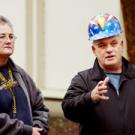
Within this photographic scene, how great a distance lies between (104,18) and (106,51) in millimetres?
248

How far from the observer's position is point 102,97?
3.88m

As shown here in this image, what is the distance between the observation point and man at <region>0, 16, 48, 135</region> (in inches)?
164

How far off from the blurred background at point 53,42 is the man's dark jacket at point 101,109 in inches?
115

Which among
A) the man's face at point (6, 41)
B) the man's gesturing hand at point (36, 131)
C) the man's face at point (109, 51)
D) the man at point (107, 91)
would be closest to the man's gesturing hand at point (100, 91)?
the man at point (107, 91)

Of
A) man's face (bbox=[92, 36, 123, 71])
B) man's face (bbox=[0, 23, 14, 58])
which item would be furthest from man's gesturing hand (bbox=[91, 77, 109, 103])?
man's face (bbox=[0, 23, 14, 58])

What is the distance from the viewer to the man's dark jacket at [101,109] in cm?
405

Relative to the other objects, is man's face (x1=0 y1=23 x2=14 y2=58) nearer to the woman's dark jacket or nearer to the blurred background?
the woman's dark jacket

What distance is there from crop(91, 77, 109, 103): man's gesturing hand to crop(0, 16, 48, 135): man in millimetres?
572

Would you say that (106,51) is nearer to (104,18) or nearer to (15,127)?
(104,18)

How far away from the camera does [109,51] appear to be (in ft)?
13.4

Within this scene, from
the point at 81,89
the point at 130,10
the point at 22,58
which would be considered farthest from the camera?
the point at 22,58

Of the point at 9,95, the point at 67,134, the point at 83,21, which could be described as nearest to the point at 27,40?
the point at 83,21

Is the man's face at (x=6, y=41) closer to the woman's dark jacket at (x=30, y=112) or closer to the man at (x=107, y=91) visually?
the woman's dark jacket at (x=30, y=112)

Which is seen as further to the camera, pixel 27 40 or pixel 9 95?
pixel 27 40
